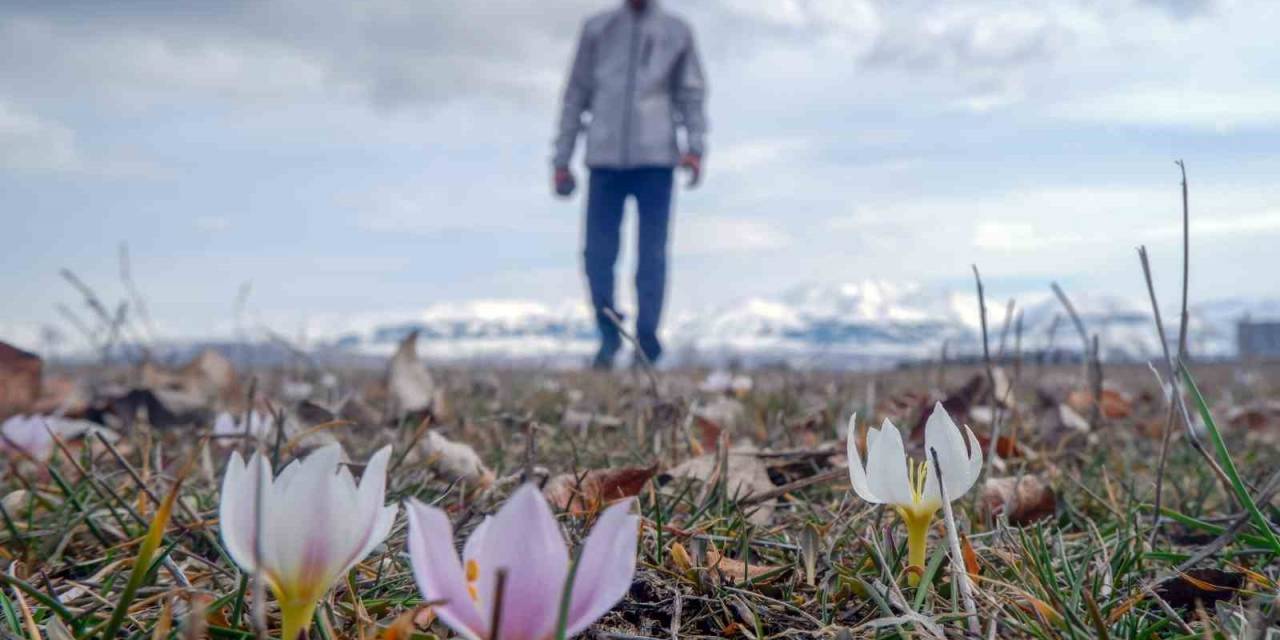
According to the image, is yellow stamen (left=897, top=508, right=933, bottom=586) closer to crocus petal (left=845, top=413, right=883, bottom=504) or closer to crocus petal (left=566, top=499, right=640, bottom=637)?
crocus petal (left=845, top=413, right=883, bottom=504)

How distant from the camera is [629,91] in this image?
7.84m

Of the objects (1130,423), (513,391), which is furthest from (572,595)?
(513,391)

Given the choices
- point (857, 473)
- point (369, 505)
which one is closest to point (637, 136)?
point (857, 473)

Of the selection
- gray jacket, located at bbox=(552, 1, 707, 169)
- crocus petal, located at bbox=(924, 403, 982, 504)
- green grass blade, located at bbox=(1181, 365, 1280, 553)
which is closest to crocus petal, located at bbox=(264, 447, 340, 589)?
crocus petal, located at bbox=(924, 403, 982, 504)

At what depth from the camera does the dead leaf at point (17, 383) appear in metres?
2.86

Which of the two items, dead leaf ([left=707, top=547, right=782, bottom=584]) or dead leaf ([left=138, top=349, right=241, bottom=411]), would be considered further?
dead leaf ([left=138, top=349, right=241, bottom=411])

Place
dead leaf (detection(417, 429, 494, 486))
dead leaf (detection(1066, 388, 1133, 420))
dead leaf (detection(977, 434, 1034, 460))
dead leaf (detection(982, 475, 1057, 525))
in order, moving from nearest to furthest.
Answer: dead leaf (detection(982, 475, 1057, 525)) → dead leaf (detection(417, 429, 494, 486)) → dead leaf (detection(977, 434, 1034, 460)) → dead leaf (detection(1066, 388, 1133, 420))

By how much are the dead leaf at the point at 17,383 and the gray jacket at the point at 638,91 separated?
5.31 meters

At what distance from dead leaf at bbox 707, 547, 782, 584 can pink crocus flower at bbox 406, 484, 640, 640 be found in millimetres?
512

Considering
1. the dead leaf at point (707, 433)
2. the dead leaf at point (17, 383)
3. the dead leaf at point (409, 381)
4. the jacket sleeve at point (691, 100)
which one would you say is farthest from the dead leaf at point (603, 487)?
the jacket sleeve at point (691, 100)

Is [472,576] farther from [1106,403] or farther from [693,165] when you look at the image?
[693,165]

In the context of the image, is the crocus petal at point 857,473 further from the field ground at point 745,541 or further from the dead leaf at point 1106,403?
the dead leaf at point 1106,403

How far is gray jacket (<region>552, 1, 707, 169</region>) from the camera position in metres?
7.77

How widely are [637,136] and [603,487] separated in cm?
634
